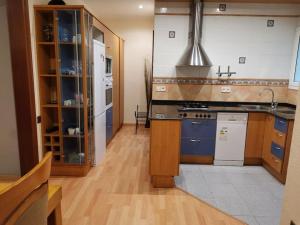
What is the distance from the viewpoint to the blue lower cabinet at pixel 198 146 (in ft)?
11.4

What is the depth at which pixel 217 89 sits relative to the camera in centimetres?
378

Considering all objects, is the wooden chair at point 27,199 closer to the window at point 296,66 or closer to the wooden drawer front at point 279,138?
the wooden drawer front at point 279,138

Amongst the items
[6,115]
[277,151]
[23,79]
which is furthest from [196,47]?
[6,115]

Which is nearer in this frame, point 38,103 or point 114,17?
point 38,103

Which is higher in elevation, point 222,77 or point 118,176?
point 222,77

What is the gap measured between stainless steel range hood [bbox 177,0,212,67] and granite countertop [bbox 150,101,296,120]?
2.28 feet

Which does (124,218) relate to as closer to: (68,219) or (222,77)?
(68,219)

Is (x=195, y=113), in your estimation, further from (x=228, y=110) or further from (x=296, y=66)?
(x=296, y=66)

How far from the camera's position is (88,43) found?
294 centimetres

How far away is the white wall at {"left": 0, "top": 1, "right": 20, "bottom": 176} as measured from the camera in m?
2.61

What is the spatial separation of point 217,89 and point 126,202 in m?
2.34

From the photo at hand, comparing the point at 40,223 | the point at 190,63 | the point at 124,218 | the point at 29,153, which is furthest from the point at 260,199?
the point at 29,153

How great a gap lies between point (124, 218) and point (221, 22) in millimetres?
3153

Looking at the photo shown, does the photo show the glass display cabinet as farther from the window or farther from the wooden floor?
the window
